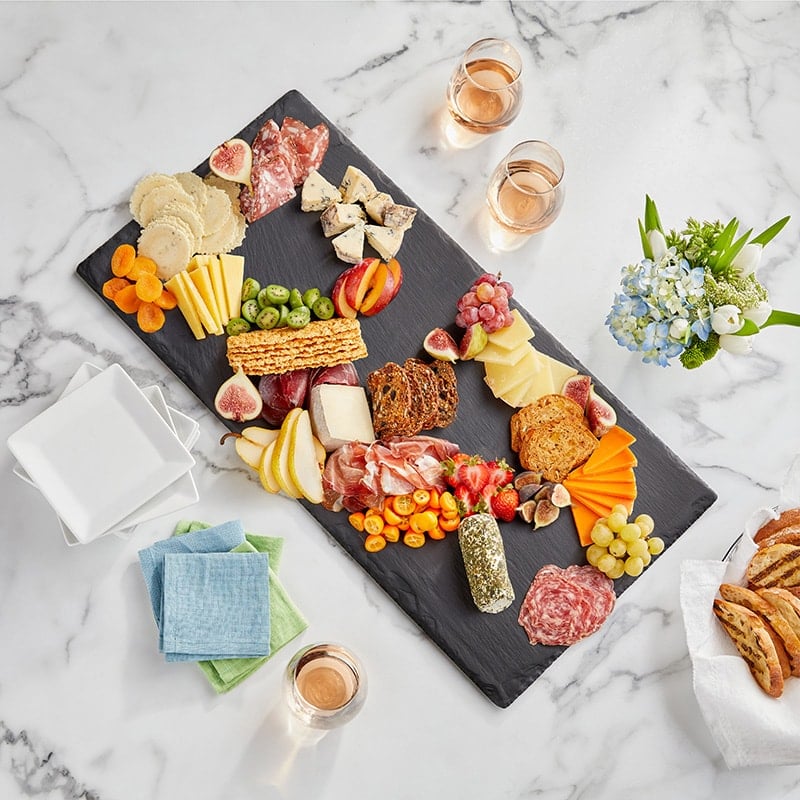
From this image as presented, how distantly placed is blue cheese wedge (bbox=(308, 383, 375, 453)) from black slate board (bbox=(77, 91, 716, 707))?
103mm

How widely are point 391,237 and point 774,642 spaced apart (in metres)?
1.29

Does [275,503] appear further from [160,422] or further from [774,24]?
[774,24]

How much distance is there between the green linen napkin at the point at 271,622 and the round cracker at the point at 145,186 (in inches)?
29.4

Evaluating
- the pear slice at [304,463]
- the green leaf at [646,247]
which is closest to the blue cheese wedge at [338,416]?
the pear slice at [304,463]

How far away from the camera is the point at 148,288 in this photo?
7.48ft

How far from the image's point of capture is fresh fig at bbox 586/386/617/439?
237 centimetres

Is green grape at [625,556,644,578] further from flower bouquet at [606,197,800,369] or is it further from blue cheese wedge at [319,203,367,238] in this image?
blue cheese wedge at [319,203,367,238]

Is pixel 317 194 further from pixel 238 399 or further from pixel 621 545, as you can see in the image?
pixel 621 545

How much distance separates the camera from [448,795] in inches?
88.4

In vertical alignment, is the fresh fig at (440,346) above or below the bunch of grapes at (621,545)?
above

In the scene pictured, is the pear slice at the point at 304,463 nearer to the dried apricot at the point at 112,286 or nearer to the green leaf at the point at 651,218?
the dried apricot at the point at 112,286

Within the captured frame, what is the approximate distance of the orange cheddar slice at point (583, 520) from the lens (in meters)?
2.35

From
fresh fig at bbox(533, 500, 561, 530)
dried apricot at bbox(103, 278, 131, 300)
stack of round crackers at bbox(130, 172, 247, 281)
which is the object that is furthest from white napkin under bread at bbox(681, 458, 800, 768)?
dried apricot at bbox(103, 278, 131, 300)

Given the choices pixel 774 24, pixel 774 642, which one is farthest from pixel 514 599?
pixel 774 24
